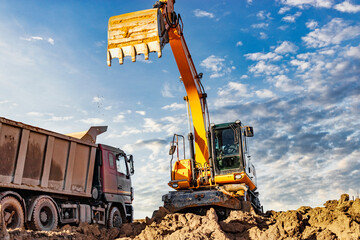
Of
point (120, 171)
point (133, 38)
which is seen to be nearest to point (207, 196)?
point (120, 171)

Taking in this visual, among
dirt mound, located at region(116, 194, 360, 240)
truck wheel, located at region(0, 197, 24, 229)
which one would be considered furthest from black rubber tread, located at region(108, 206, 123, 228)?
truck wheel, located at region(0, 197, 24, 229)

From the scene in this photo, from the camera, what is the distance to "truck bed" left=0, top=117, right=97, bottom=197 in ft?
30.0

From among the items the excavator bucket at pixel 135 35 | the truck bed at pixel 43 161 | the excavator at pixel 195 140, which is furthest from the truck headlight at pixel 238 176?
the truck bed at pixel 43 161

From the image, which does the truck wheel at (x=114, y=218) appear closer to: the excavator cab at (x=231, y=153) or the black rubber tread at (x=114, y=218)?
the black rubber tread at (x=114, y=218)

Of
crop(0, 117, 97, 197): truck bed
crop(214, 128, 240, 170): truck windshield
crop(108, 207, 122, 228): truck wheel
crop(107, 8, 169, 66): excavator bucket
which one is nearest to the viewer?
crop(0, 117, 97, 197): truck bed

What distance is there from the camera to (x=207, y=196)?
1070 centimetres

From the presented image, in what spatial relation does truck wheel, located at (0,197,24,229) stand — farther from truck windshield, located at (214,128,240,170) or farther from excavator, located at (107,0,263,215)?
truck windshield, located at (214,128,240,170)

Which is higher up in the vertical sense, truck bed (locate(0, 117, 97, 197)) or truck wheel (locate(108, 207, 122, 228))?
truck bed (locate(0, 117, 97, 197))

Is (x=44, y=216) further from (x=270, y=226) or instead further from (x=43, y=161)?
(x=270, y=226)

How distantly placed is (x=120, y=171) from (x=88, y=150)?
164 cm

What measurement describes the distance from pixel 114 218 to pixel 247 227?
5384 millimetres

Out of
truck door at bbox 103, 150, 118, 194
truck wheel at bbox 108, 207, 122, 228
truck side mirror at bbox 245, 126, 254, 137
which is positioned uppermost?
truck side mirror at bbox 245, 126, 254, 137

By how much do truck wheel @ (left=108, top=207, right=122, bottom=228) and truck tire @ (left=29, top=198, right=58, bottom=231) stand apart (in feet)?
8.06

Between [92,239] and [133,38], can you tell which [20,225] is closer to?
Result: [92,239]
